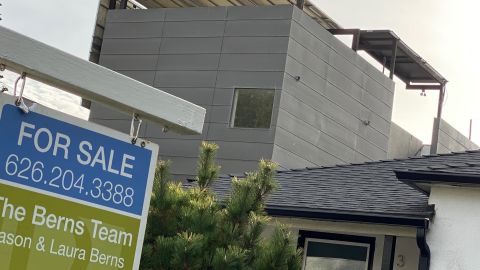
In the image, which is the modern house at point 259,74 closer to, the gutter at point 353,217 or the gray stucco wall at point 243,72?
the gray stucco wall at point 243,72

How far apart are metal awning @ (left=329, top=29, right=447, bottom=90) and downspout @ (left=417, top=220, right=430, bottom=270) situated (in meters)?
25.1

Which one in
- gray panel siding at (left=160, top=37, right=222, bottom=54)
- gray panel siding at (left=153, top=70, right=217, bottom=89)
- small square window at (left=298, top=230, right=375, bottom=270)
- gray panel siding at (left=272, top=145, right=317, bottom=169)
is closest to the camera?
small square window at (left=298, top=230, right=375, bottom=270)

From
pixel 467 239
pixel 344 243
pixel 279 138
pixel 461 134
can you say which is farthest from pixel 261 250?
pixel 461 134

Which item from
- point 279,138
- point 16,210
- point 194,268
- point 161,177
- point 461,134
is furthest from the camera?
point 461,134

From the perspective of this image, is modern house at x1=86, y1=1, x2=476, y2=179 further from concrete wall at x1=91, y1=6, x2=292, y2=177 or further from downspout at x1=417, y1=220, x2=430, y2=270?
downspout at x1=417, y1=220, x2=430, y2=270

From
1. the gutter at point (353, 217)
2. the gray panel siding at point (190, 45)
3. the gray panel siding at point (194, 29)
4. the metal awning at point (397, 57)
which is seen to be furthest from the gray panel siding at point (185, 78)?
the gutter at point (353, 217)

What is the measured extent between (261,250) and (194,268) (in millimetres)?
596

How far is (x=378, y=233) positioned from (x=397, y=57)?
27213mm

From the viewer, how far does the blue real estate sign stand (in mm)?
3115

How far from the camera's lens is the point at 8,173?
3.11 metres

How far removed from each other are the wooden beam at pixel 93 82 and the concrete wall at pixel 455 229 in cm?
875

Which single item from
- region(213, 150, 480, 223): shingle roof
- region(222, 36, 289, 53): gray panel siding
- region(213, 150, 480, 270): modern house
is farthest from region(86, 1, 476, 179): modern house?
region(213, 150, 480, 270): modern house

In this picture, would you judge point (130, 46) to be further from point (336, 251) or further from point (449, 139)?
point (336, 251)

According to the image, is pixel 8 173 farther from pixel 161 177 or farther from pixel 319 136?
pixel 319 136
